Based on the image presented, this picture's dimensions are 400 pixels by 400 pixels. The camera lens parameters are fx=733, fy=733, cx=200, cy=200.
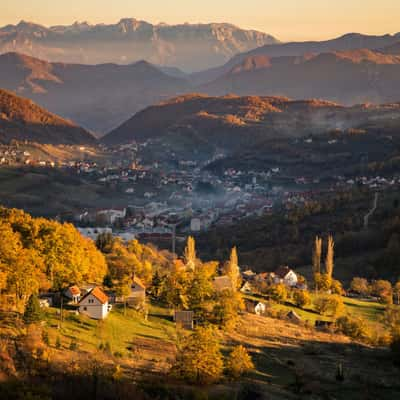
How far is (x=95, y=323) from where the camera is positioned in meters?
38.2

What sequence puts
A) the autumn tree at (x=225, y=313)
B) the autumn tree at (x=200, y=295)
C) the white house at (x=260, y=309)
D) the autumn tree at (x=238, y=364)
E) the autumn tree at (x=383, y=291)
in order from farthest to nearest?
the autumn tree at (x=383, y=291)
the white house at (x=260, y=309)
the autumn tree at (x=200, y=295)
the autumn tree at (x=225, y=313)
the autumn tree at (x=238, y=364)

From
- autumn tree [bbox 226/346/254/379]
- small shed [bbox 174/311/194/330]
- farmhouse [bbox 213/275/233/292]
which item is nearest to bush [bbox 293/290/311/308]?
farmhouse [bbox 213/275/233/292]

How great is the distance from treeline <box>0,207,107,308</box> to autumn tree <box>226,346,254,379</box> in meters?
11.4

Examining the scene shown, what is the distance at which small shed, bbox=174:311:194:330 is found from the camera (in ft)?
139

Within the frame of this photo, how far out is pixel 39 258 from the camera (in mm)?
42500

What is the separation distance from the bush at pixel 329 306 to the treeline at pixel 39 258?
57.4 ft

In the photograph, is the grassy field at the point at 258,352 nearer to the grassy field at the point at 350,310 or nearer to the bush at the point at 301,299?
the grassy field at the point at 350,310

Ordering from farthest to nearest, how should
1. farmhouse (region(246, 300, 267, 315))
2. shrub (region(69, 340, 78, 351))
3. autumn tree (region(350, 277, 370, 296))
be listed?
autumn tree (region(350, 277, 370, 296)) < farmhouse (region(246, 300, 267, 315)) < shrub (region(69, 340, 78, 351))

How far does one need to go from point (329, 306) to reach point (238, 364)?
2306 cm

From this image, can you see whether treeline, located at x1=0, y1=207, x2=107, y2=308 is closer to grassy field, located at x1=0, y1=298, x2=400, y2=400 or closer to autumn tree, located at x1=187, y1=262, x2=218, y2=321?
grassy field, located at x1=0, y1=298, x2=400, y2=400

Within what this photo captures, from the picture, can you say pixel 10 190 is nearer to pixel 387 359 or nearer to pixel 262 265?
pixel 262 265

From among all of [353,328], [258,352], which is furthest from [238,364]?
[353,328]

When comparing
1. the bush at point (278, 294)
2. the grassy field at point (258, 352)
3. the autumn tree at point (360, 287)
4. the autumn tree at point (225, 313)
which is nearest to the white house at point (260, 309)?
the bush at point (278, 294)

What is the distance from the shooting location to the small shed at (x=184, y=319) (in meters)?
42.3
